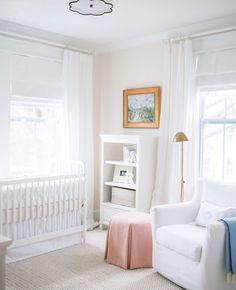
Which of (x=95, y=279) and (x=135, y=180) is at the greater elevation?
(x=135, y=180)

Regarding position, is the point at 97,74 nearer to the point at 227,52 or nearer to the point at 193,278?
the point at 227,52

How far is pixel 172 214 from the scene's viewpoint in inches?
132

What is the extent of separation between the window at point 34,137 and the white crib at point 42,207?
2.02 ft

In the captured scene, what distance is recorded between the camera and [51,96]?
4.48 metres

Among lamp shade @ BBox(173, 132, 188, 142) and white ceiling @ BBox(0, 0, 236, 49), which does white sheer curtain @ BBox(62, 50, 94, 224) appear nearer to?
white ceiling @ BBox(0, 0, 236, 49)

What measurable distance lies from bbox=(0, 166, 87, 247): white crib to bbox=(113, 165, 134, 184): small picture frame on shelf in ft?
1.89

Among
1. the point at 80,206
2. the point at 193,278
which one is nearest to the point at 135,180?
the point at 80,206

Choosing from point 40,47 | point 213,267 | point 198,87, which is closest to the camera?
point 213,267

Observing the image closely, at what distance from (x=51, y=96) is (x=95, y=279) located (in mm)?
2300

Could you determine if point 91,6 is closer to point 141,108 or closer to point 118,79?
point 141,108

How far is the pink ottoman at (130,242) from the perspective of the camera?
335 centimetres

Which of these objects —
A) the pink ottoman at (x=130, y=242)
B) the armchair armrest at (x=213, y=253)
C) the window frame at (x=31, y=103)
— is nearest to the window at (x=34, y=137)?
the window frame at (x=31, y=103)

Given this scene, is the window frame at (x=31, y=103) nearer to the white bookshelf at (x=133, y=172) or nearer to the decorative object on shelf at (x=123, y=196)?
the white bookshelf at (x=133, y=172)

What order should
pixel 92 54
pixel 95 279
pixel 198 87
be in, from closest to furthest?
pixel 95 279 → pixel 198 87 → pixel 92 54
